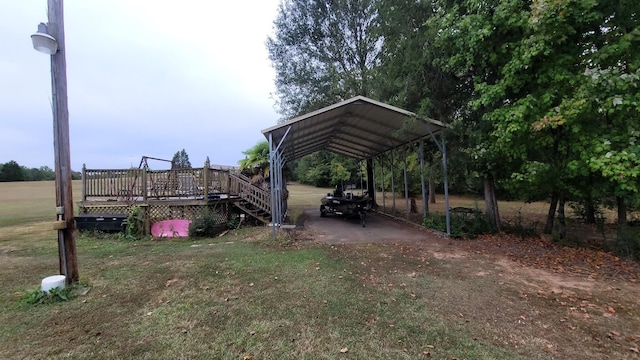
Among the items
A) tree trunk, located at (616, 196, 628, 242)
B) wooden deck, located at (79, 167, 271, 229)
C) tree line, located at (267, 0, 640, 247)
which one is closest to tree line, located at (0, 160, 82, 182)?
wooden deck, located at (79, 167, 271, 229)

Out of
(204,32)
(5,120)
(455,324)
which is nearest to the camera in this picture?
(455,324)

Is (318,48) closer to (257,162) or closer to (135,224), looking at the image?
(257,162)

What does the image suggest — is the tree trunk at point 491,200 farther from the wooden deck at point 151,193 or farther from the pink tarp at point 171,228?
the pink tarp at point 171,228

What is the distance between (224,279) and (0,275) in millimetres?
4105

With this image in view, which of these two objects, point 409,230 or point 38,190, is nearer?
point 409,230

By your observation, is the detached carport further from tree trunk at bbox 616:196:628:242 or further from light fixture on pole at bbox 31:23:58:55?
light fixture on pole at bbox 31:23:58:55

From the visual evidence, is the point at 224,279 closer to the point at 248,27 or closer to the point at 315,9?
the point at 248,27

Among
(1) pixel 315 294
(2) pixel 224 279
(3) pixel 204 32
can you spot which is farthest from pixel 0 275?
(3) pixel 204 32

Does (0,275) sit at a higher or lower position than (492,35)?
lower

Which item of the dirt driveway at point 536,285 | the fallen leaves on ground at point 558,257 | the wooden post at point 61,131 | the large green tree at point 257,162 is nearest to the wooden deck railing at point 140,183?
the dirt driveway at point 536,285

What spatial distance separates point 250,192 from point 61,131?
268 inches

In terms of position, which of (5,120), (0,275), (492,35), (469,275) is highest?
(5,120)

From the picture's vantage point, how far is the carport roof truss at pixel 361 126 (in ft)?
25.8

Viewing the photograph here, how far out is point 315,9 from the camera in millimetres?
15508
